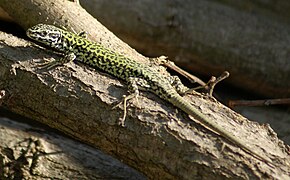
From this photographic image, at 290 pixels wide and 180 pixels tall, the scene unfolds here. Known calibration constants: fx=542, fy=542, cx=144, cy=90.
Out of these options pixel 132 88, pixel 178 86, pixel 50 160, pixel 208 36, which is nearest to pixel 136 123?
pixel 132 88

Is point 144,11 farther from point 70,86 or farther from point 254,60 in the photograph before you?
point 70,86

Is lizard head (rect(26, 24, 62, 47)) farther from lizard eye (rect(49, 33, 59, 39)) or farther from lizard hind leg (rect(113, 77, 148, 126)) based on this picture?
lizard hind leg (rect(113, 77, 148, 126))

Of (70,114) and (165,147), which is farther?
(70,114)

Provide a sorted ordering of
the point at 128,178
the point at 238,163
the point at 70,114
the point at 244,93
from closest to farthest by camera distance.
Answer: the point at 238,163 → the point at 70,114 → the point at 128,178 → the point at 244,93

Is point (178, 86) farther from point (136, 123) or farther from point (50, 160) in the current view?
point (50, 160)

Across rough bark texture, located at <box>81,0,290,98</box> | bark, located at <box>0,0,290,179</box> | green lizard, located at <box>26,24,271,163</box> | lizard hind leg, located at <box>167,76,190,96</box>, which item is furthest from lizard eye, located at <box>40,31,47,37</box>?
rough bark texture, located at <box>81,0,290,98</box>

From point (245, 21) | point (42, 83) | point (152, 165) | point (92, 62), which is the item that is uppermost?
point (245, 21)

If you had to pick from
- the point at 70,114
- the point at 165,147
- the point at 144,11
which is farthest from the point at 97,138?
the point at 144,11
